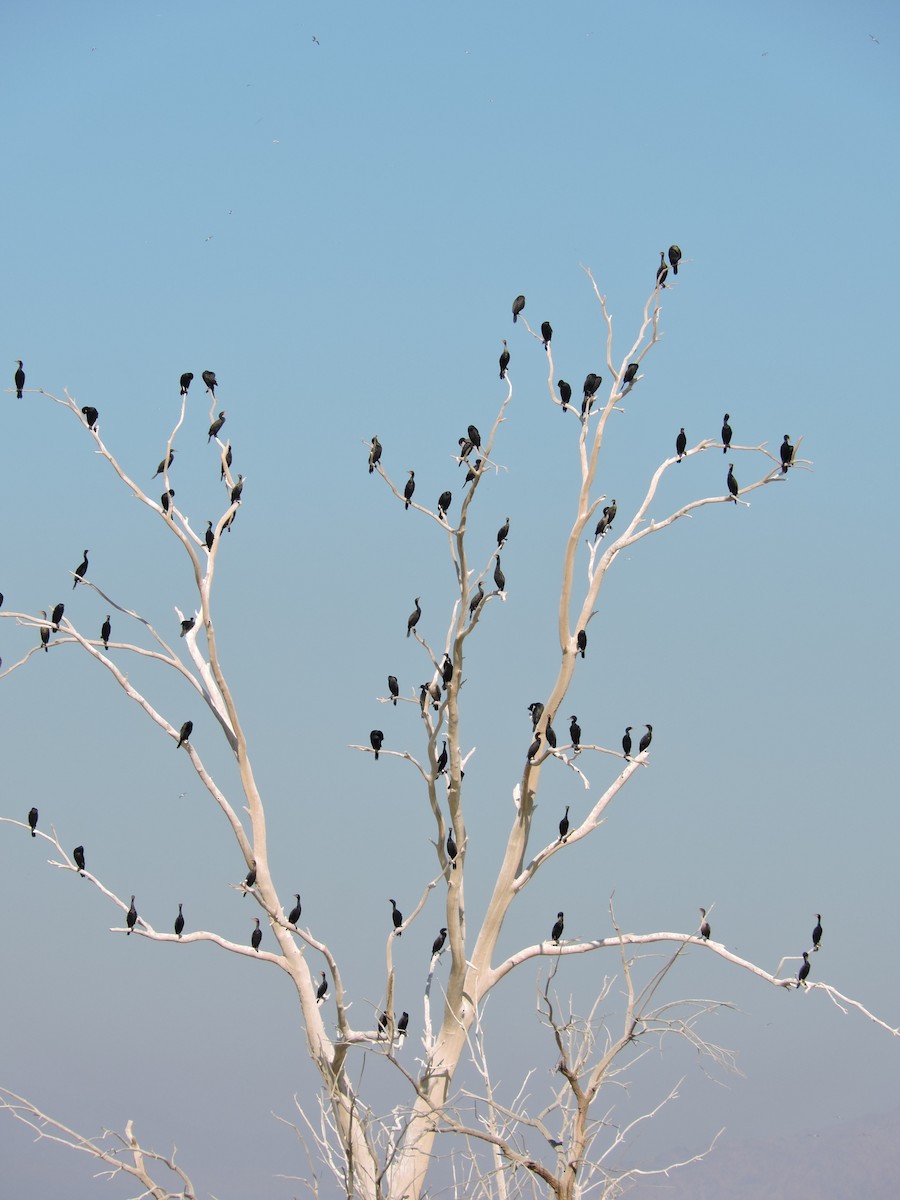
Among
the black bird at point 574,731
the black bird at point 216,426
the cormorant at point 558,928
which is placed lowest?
the cormorant at point 558,928

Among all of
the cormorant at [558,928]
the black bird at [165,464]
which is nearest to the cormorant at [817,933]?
the cormorant at [558,928]

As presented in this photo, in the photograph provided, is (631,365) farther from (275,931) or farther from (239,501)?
(275,931)

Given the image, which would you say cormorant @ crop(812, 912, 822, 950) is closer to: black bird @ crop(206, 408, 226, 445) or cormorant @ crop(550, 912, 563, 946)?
cormorant @ crop(550, 912, 563, 946)

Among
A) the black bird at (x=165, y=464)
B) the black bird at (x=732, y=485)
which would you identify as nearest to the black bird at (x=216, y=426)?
the black bird at (x=165, y=464)

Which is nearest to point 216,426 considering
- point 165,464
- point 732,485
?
point 165,464

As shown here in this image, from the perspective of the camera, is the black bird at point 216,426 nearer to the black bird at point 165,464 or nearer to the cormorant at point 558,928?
the black bird at point 165,464

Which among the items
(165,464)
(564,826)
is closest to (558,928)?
(564,826)

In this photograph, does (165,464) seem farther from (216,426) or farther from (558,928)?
(558,928)

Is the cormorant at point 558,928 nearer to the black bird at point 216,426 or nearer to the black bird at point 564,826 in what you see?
the black bird at point 564,826

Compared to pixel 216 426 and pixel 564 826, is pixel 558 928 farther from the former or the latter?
pixel 216 426

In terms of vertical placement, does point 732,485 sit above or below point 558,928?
above

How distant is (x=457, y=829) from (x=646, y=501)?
2.14 meters

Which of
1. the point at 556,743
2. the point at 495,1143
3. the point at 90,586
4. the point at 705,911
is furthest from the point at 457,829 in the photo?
the point at 90,586

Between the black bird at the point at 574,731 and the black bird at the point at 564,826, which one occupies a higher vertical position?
the black bird at the point at 574,731
